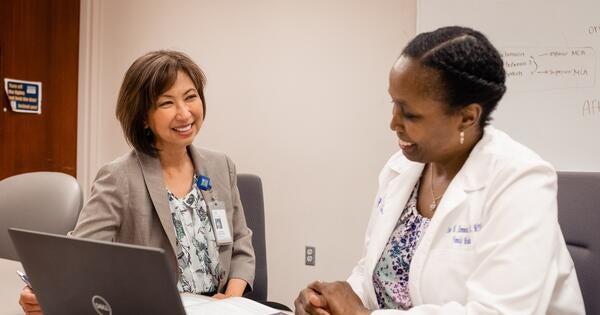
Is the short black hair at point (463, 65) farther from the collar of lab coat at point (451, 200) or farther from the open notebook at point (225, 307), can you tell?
the open notebook at point (225, 307)

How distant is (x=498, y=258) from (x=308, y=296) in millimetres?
451

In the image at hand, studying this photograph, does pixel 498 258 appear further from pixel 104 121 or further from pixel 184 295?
pixel 104 121

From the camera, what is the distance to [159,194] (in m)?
1.71

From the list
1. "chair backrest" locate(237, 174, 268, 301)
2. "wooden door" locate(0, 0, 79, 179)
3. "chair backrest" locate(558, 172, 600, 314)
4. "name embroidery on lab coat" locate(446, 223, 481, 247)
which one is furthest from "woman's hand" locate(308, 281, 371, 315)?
"wooden door" locate(0, 0, 79, 179)

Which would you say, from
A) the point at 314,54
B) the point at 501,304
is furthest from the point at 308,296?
the point at 314,54

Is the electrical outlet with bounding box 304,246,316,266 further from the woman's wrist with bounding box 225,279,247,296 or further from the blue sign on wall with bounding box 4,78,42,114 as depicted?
the blue sign on wall with bounding box 4,78,42,114

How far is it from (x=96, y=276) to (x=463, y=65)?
819 mm

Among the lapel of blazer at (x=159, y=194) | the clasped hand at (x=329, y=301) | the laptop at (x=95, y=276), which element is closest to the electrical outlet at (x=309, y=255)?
the lapel of blazer at (x=159, y=194)

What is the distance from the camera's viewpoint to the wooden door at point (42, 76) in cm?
376

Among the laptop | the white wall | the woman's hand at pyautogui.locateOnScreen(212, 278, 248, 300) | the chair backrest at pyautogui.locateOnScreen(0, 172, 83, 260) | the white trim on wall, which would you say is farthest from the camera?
the white trim on wall

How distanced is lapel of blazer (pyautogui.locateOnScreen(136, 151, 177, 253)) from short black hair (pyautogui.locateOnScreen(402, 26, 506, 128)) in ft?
2.71

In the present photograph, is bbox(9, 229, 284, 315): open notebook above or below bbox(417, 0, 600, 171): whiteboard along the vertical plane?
below

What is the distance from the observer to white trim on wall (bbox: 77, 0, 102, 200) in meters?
4.15

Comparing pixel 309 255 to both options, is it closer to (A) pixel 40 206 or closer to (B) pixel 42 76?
(A) pixel 40 206
